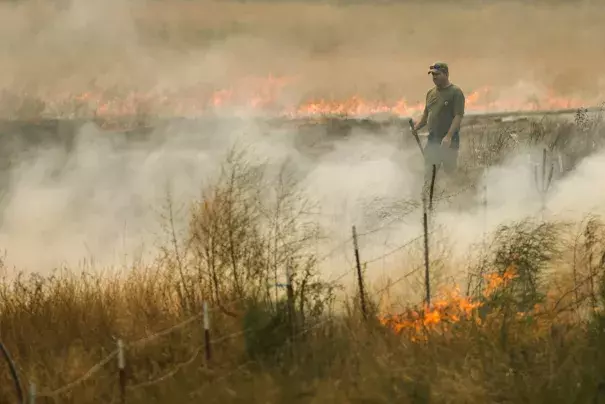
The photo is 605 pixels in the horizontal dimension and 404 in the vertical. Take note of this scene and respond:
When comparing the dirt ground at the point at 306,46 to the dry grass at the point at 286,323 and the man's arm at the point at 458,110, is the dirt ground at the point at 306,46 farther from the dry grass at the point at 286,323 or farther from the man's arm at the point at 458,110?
the dry grass at the point at 286,323

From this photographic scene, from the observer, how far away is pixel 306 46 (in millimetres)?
8930

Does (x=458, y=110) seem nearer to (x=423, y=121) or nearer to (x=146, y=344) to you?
(x=423, y=121)

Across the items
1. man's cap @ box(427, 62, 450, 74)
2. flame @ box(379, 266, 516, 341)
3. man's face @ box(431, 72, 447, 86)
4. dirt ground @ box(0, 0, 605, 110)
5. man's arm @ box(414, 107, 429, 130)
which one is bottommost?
flame @ box(379, 266, 516, 341)

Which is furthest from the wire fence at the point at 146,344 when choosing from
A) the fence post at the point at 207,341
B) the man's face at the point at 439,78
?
the man's face at the point at 439,78

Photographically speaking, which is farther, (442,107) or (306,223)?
(442,107)

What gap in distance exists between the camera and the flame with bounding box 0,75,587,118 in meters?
8.43

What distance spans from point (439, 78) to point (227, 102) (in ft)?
6.84

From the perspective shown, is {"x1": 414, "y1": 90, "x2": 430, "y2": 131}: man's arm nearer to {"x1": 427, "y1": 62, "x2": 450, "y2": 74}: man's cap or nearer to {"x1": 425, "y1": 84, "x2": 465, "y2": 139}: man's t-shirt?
{"x1": 425, "y1": 84, "x2": 465, "y2": 139}: man's t-shirt

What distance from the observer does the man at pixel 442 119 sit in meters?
8.50

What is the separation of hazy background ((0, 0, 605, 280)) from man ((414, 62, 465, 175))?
336 millimetres

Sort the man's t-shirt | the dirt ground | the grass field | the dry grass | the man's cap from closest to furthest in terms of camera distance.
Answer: the dry grass
the grass field
the dirt ground
the man's cap
the man's t-shirt

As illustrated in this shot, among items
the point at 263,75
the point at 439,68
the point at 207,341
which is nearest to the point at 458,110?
the point at 439,68

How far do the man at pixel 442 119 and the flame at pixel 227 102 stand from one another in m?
0.78

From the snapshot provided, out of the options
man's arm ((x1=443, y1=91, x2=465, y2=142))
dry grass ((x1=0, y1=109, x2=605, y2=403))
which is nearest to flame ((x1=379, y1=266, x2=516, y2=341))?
dry grass ((x1=0, y1=109, x2=605, y2=403))
